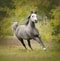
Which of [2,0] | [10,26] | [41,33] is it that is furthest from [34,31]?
[2,0]

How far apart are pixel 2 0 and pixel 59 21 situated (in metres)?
0.74

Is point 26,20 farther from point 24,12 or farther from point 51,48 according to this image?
point 51,48

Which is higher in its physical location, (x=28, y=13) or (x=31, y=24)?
(x=28, y=13)

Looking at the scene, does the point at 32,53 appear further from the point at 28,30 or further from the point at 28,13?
the point at 28,13

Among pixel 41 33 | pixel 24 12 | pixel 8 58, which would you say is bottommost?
pixel 8 58

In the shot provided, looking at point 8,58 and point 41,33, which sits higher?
point 41,33

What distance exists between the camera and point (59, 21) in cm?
331

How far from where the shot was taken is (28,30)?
3.35 meters

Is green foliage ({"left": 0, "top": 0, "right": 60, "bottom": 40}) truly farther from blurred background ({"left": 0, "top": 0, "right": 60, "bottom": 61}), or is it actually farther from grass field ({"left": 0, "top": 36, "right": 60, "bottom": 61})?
grass field ({"left": 0, "top": 36, "right": 60, "bottom": 61})

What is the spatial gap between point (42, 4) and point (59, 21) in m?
0.29

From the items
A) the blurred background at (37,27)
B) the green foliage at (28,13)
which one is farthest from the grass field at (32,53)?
the green foliage at (28,13)

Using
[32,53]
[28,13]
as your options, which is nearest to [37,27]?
[28,13]

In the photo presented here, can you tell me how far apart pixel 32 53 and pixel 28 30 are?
29cm

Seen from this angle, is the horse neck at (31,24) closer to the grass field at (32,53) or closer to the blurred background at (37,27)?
the blurred background at (37,27)
